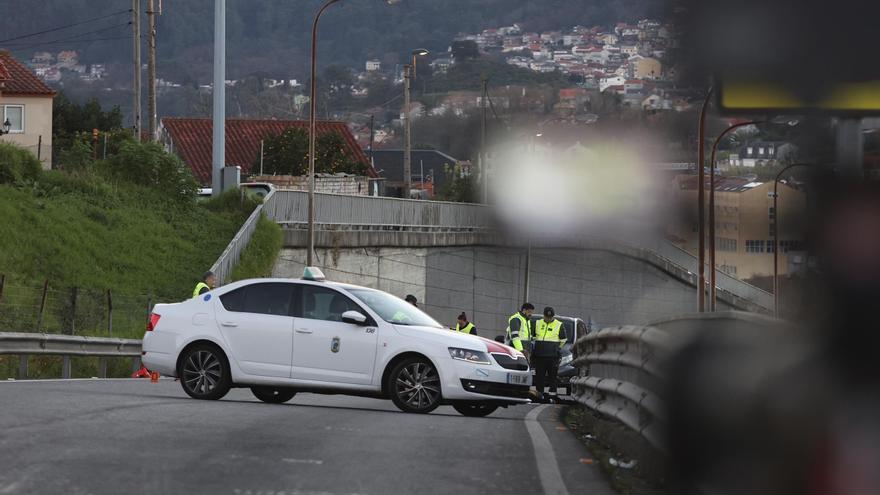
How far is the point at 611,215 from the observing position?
664 cm

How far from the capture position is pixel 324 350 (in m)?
16.1

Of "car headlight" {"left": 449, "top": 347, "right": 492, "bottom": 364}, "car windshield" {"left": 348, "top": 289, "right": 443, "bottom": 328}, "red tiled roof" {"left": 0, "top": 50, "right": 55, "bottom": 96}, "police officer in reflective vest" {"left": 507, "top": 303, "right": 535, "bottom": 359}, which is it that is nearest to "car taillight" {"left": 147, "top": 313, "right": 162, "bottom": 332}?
"car windshield" {"left": 348, "top": 289, "right": 443, "bottom": 328}

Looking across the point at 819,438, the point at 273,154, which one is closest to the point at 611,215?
the point at 819,438

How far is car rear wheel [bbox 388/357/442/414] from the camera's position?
15.9m

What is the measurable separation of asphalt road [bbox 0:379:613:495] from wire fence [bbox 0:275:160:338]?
12057 millimetres

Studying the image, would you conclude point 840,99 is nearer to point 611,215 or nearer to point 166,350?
point 611,215

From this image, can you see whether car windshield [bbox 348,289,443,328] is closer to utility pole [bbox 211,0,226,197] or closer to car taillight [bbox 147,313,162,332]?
car taillight [bbox 147,313,162,332]

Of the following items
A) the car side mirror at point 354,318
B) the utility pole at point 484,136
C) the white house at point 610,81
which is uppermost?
the utility pole at point 484,136

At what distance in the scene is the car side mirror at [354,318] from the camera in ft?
52.6

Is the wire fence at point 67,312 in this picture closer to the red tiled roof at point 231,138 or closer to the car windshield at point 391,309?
the car windshield at point 391,309

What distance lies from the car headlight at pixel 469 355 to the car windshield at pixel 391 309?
0.66 m

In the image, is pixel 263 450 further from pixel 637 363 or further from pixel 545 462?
pixel 637 363

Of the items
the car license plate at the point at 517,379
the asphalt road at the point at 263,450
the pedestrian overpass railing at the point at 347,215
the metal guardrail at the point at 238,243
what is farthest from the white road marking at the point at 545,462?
the metal guardrail at the point at 238,243

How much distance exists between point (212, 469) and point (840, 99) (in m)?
6.54
